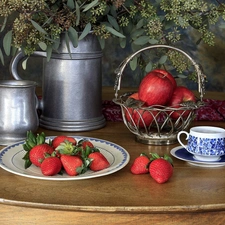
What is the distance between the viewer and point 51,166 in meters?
1.09

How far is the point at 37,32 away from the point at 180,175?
47 cm

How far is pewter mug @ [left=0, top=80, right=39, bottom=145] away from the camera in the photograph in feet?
4.39

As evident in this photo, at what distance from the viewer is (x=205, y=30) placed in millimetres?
1458

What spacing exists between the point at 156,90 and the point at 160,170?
32 cm

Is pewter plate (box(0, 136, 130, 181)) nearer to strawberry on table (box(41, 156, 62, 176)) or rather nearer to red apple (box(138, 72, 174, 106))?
strawberry on table (box(41, 156, 62, 176))

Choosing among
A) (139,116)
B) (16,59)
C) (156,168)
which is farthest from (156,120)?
(16,59)

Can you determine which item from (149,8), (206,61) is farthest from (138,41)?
(206,61)

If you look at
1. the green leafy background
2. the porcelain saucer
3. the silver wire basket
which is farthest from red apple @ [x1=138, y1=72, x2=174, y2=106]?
the green leafy background

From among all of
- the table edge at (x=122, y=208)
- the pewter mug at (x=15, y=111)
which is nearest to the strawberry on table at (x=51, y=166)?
the table edge at (x=122, y=208)

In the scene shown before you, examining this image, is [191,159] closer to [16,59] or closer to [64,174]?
[64,174]

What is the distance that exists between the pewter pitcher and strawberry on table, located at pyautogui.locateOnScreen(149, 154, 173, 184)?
437mm

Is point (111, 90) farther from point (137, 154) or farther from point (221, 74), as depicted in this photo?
point (137, 154)

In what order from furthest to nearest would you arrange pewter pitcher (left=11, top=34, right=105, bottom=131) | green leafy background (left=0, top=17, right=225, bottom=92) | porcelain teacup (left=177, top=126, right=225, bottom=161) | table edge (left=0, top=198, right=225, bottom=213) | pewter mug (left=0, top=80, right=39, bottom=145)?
green leafy background (left=0, top=17, right=225, bottom=92) < pewter pitcher (left=11, top=34, right=105, bottom=131) < pewter mug (left=0, top=80, right=39, bottom=145) < porcelain teacup (left=177, top=126, right=225, bottom=161) < table edge (left=0, top=198, right=225, bottom=213)

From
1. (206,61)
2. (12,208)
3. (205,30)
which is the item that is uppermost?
(205,30)
